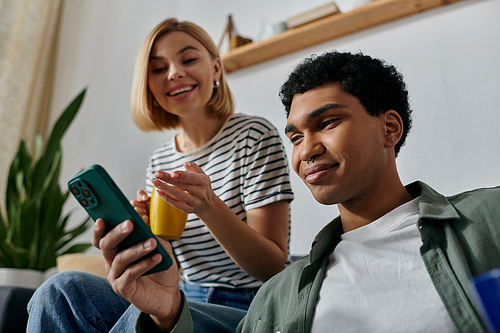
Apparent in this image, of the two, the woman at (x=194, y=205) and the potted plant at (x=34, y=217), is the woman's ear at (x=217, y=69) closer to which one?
the woman at (x=194, y=205)

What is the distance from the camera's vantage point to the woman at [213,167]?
1.15 metres

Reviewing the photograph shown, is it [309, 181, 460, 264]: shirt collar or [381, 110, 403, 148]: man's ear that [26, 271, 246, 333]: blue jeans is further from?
[381, 110, 403, 148]: man's ear

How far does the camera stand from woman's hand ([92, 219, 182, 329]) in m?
0.77

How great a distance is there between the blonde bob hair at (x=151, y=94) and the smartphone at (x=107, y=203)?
85cm

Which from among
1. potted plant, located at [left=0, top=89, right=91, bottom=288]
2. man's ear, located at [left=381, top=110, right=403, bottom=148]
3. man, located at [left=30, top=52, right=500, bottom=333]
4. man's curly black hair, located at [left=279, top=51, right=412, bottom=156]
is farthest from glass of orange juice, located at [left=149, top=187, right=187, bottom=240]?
potted plant, located at [left=0, top=89, right=91, bottom=288]

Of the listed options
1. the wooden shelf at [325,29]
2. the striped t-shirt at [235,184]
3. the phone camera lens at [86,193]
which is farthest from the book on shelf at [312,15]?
the phone camera lens at [86,193]

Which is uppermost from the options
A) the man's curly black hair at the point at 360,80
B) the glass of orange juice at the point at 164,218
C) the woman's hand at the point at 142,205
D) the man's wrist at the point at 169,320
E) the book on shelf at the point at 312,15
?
the book on shelf at the point at 312,15

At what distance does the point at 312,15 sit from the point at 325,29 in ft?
0.29

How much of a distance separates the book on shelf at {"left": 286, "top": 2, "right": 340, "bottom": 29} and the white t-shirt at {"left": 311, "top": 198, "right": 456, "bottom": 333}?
48.1 inches

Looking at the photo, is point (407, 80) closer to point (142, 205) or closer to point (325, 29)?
point (325, 29)

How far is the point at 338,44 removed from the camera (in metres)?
2.02

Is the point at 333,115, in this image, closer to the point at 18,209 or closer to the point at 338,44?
the point at 338,44

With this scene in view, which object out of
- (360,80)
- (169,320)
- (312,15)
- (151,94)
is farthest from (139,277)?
(312,15)

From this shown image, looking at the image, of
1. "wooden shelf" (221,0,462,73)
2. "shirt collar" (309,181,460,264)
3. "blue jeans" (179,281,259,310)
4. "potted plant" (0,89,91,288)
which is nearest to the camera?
"shirt collar" (309,181,460,264)
